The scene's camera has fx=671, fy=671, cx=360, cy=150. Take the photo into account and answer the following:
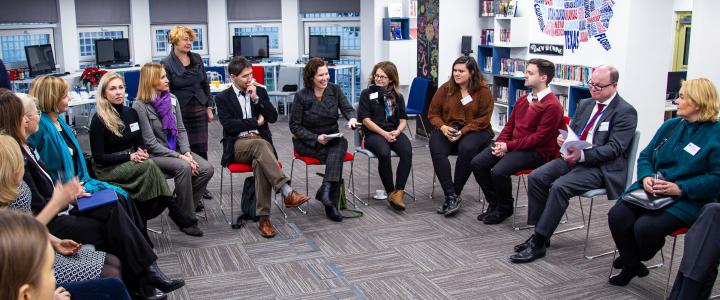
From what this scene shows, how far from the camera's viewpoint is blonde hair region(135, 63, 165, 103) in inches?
183

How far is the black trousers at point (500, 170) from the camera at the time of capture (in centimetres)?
475

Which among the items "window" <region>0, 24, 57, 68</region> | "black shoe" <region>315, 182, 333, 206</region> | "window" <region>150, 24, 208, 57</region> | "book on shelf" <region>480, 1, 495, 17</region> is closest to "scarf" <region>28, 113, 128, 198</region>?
"black shoe" <region>315, 182, 333, 206</region>

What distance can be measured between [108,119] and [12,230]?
9.66 feet

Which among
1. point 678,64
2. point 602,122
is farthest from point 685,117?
point 678,64

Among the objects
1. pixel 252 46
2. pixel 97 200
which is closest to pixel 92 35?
pixel 252 46

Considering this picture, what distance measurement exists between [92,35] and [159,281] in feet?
24.3

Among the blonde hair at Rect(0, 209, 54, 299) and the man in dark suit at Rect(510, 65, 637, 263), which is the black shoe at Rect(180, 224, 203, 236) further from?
the blonde hair at Rect(0, 209, 54, 299)

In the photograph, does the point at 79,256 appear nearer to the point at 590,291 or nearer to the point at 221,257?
the point at 221,257

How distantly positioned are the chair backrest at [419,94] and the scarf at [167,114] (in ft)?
11.5

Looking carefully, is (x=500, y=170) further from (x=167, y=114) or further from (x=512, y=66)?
(x=512, y=66)

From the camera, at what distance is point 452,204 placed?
5.18 metres

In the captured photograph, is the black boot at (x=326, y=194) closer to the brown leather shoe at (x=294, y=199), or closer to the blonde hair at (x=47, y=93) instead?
the brown leather shoe at (x=294, y=199)

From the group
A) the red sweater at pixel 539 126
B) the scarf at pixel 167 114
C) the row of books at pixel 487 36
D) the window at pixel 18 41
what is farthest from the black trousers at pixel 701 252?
the window at pixel 18 41

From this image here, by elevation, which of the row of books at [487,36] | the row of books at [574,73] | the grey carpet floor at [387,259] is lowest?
the grey carpet floor at [387,259]
